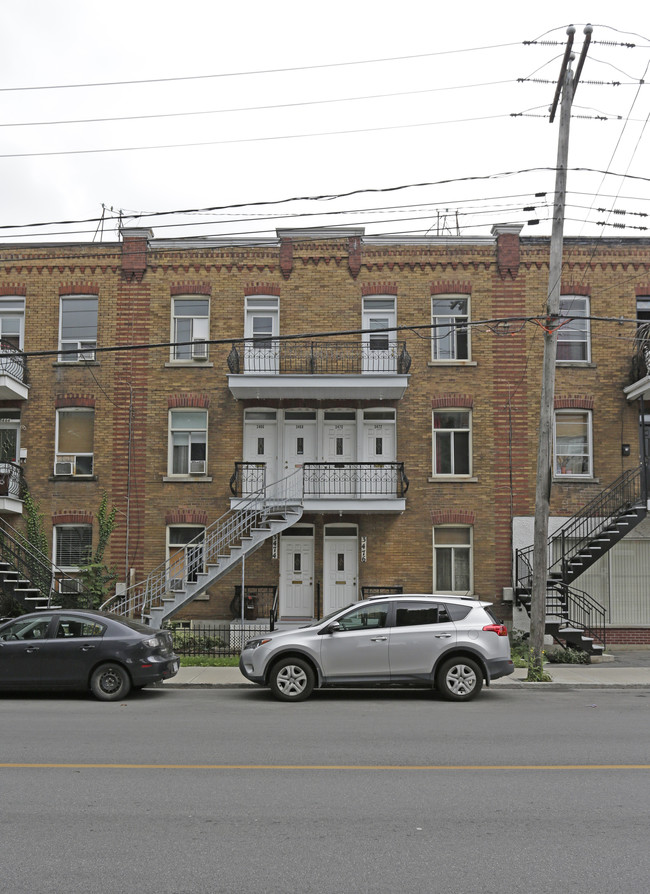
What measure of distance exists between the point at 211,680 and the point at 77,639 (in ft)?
9.98

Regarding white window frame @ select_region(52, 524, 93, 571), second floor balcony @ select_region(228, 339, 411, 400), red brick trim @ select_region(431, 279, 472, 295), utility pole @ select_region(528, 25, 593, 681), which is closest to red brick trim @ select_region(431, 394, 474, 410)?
second floor balcony @ select_region(228, 339, 411, 400)

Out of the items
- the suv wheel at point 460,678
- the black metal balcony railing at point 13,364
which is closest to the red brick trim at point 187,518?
the black metal balcony railing at point 13,364

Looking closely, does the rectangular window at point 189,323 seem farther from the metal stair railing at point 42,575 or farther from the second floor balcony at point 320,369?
the metal stair railing at point 42,575

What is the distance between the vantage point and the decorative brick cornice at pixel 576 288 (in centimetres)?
2347

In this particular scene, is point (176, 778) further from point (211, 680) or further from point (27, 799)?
point (211, 680)

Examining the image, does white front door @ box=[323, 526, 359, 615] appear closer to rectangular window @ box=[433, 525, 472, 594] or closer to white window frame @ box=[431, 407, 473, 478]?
rectangular window @ box=[433, 525, 472, 594]

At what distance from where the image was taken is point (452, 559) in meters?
23.0

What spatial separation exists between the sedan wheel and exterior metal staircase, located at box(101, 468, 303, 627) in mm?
6285

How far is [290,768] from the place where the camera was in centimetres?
842

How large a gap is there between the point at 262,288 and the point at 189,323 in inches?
89.3

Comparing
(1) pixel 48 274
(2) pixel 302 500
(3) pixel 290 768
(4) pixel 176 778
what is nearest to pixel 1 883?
(4) pixel 176 778

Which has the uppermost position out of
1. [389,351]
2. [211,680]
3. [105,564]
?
[389,351]

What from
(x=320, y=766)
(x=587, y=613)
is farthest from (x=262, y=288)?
(x=320, y=766)

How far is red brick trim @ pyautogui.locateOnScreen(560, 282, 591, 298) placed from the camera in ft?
77.0
